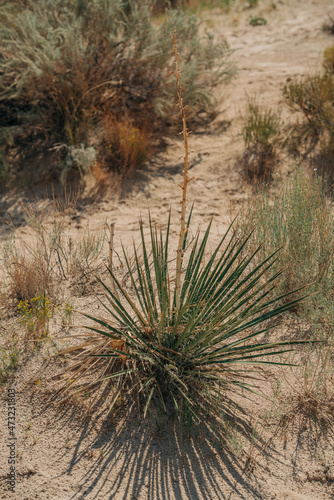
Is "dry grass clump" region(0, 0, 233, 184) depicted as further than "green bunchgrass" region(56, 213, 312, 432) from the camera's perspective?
Yes

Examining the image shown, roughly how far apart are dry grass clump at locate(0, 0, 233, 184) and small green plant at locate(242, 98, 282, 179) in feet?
3.29

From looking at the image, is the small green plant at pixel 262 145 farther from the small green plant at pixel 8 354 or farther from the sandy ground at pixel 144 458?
the small green plant at pixel 8 354

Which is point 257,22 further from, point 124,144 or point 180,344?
point 180,344

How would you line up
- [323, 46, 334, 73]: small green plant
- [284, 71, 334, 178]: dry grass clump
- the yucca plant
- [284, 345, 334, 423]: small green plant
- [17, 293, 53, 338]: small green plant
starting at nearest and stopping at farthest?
the yucca plant
[284, 345, 334, 423]: small green plant
[17, 293, 53, 338]: small green plant
[284, 71, 334, 178]: dry grass clump
[323, 46, 334, 73]: small green plant

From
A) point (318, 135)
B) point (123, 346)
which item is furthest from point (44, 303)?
point (318, 135)

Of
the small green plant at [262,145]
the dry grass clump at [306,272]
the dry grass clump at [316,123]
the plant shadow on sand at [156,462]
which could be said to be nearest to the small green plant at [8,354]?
the plant shadow on sand at [156,462]

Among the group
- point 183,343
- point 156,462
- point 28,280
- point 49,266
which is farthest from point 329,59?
point 156,462

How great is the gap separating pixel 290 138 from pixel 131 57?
2108 mm

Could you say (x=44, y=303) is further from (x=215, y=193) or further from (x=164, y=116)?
(x=164, y=116)

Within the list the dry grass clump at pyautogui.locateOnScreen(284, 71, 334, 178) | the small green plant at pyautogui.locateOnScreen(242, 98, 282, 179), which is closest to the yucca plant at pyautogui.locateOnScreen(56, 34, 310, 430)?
the small green plant at pyautogui.locateOnScreen(242, 98, 282, 179)

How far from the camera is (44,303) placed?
3197mm

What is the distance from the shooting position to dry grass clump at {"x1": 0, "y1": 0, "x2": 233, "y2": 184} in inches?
200

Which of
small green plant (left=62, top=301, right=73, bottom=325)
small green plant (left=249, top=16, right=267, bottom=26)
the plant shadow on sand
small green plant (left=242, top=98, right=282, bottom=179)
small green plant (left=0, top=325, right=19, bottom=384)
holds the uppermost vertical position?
small green plant (left=249, top=16, right=267, bottom=26)

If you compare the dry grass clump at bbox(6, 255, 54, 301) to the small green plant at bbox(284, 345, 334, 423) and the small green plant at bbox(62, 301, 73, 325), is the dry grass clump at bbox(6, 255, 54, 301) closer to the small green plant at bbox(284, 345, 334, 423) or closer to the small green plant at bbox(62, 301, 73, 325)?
the small green plant at bbox(62, 301, 73, 325)
